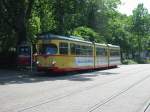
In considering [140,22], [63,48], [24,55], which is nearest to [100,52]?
[24,55]

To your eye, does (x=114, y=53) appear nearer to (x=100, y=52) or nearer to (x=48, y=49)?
(x=100, y=52)

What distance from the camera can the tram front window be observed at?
31641mm

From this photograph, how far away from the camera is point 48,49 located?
105ft

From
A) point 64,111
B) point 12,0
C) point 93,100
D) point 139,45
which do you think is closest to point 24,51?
point 12,0

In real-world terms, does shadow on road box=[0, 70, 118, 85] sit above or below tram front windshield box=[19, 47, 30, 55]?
below

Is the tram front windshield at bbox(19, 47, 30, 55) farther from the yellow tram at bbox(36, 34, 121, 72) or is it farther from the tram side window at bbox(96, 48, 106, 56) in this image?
the tram side window at bbox(96, 48, 106, 56)

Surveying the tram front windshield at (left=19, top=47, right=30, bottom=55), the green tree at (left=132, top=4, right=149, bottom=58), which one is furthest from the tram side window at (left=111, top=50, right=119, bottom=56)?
the green tree at (left=132, top=4, right=149, bottom=58)

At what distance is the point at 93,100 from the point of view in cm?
1525

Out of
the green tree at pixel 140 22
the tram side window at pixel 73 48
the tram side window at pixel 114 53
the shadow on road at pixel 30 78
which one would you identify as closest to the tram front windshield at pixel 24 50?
the shadow on road at pixel 30 78

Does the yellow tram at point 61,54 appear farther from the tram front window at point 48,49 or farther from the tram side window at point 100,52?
the tram side window at point 100,52

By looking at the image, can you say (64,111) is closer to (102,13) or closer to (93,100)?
(93,100)

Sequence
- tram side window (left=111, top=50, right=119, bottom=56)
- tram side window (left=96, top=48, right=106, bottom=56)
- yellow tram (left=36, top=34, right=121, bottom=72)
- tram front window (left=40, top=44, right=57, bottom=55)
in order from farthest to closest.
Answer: tram side window (left=111, top=50, right=119, bottom=56), tram side window (left=96, top=48, right=106, bottom=56), tram front window (left=40, top=44, right=57, bottom=55), yellow tram (left=36, top=34, right=121, bottom=72)

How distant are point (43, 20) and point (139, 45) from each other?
56145mm

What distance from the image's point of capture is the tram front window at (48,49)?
1246 inches
